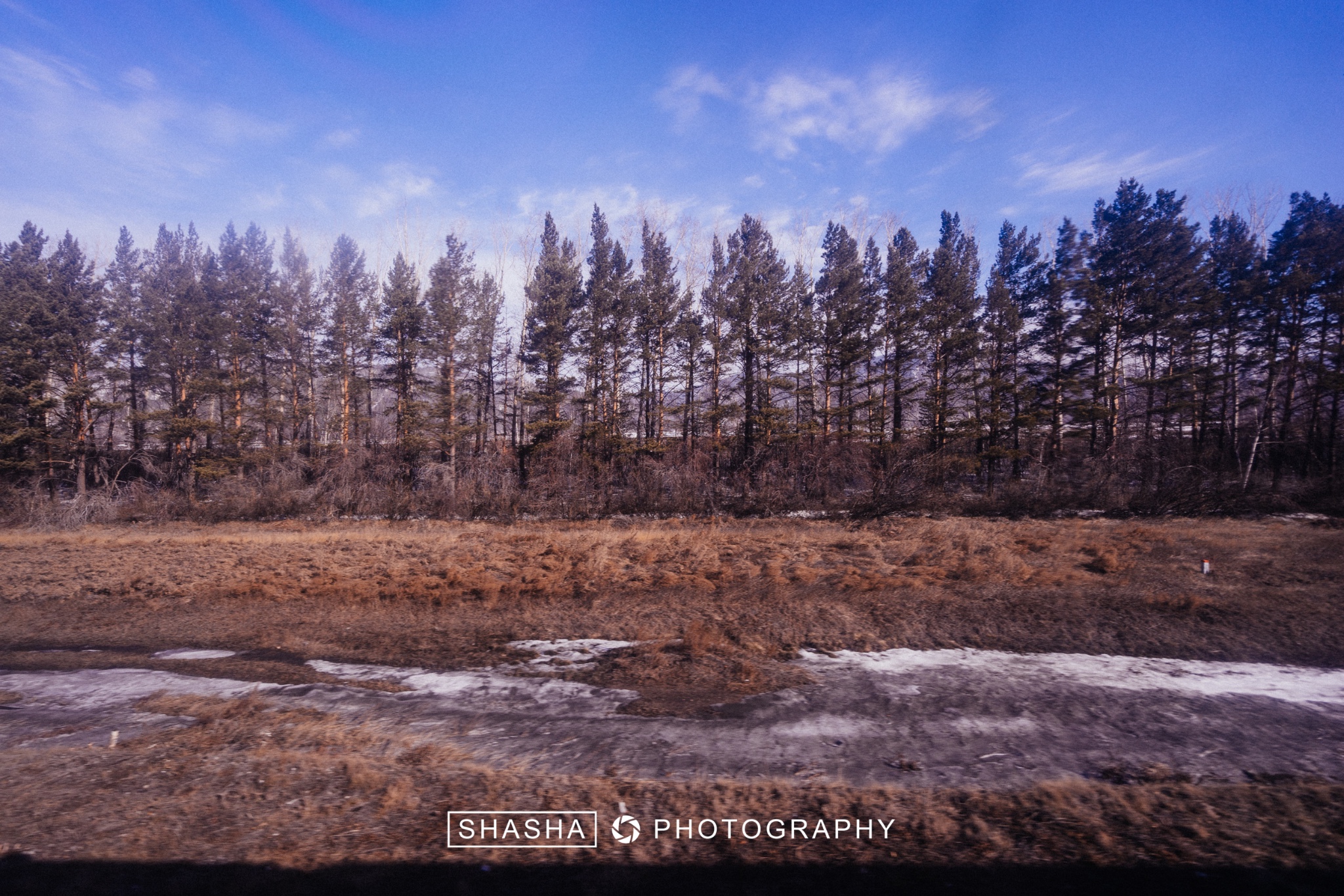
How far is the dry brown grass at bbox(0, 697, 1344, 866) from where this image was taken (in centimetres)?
328

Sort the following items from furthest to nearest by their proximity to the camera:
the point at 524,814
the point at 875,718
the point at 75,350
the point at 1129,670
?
1. the point at 75,350
2. the point at 1129,670
3. the point at 875,718
4. the point at 524,814

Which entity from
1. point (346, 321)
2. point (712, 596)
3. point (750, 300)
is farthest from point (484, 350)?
point (712, 596)

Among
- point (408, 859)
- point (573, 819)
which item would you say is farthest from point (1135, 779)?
point (408, 859)

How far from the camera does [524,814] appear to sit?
12.1ft

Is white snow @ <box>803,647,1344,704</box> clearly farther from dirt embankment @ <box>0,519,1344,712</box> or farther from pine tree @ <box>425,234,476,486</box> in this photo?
pine tree @ <box>425,234,476,486</box>

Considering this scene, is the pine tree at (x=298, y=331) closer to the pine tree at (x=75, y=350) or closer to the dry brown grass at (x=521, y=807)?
the pine tree at (x=75, y=350)

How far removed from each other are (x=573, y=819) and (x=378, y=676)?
3.77 meters

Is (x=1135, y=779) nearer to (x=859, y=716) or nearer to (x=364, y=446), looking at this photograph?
(x=859, y=716)

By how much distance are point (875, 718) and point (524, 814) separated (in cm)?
303

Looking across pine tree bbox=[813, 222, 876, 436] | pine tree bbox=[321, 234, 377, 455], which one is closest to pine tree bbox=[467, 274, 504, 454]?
pine tree bbox=[321, 234, 377, 455]

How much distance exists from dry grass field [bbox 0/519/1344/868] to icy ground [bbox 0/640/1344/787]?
0.86 feet

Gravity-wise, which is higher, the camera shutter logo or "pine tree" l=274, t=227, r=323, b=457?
"pine tree" l=274, t=227, r=323, b=457

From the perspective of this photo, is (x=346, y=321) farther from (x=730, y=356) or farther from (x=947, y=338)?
(x=947, y=338)

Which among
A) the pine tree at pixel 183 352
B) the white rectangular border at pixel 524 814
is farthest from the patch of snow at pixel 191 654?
the pine tree at pixel 183 352
